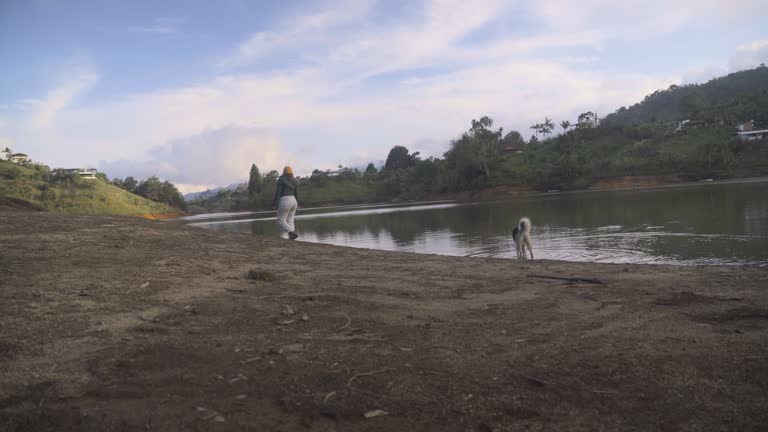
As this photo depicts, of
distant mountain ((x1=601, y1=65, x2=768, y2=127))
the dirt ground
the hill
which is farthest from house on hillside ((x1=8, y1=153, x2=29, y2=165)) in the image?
distant mountain ((x1=601, y1=65, x2=768, y2=127))

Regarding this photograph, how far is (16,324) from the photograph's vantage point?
4352mm

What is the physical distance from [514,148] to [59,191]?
84.0 meters

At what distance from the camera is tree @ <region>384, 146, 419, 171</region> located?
14068cm

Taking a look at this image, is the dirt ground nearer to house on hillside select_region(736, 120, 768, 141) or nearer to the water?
the water

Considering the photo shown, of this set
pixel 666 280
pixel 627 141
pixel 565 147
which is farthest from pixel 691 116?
pixel 666 280

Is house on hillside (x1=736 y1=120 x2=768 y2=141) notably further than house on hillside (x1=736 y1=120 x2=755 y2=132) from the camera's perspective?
No

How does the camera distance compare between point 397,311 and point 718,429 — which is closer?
point 718,429

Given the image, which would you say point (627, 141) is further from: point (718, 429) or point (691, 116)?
point (718, 429)

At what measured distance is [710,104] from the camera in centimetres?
11794

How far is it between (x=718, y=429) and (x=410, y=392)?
74.6 inches

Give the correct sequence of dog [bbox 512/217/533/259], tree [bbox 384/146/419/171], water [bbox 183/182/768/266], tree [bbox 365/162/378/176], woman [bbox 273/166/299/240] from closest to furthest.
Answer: water [bbox 183/182/768/266]
dog [bbox 512/217/533/259]
woman [bbox 273/166/299/240]
tree [bbox 365/162/378/176]
tree [bbox 384/146/419/171]

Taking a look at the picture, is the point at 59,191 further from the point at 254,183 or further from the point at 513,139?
the point at 513,139

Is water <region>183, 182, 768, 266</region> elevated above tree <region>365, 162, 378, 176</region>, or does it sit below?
below

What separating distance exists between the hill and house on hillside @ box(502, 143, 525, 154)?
239 feet
